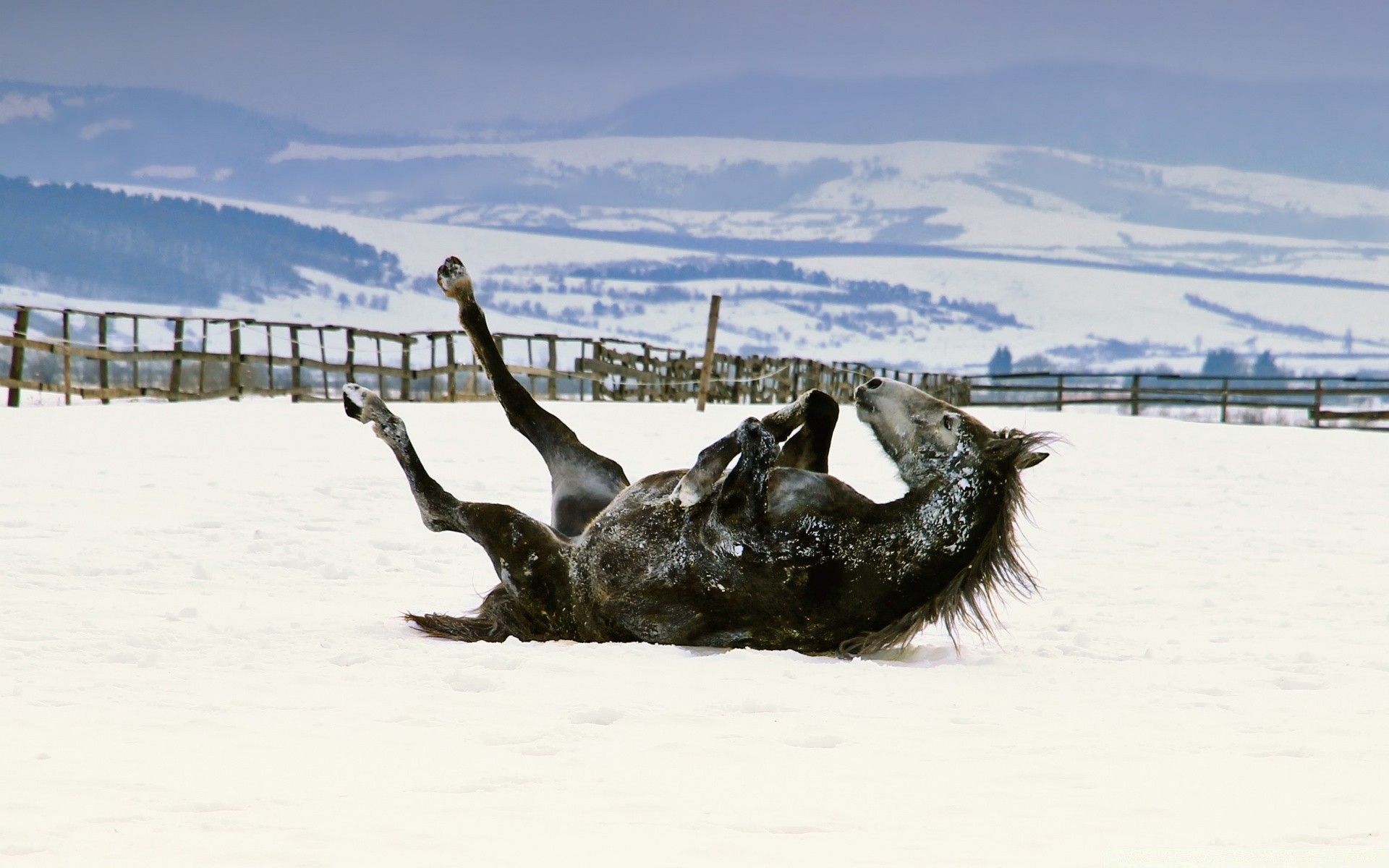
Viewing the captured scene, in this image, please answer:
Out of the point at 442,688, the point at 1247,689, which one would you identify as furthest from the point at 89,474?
the point at 1247,689

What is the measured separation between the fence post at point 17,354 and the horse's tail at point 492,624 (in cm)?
1806

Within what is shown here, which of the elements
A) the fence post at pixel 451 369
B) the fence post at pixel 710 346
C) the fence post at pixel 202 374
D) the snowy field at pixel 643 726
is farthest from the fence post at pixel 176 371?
the snowy field at pixel 643 726

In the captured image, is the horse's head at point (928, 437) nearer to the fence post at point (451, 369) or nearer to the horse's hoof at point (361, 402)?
the horse's hoof at point (361, 402)

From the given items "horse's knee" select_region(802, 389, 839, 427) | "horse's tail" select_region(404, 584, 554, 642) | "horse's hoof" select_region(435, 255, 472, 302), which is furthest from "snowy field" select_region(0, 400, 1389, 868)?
"horse's hoof" select_region(435, 255, 472, 302)

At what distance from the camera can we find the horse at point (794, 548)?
12.7ft

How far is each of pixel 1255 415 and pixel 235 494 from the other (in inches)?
1325

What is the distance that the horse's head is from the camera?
12.8 feet

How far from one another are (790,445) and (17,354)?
62.7ft

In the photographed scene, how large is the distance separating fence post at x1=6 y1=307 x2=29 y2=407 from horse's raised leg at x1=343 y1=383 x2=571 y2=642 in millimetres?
18011

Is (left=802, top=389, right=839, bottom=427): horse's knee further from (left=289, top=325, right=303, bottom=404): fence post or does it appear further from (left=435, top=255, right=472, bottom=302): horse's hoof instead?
(left=289, top=325, right=303, bottom=404): fence post

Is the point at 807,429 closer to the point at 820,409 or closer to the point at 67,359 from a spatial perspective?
the point at 820,409

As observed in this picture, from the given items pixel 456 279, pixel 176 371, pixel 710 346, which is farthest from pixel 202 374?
pixel 456 279

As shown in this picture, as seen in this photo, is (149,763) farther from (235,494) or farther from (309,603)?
(235,494)

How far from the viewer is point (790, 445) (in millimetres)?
4391
